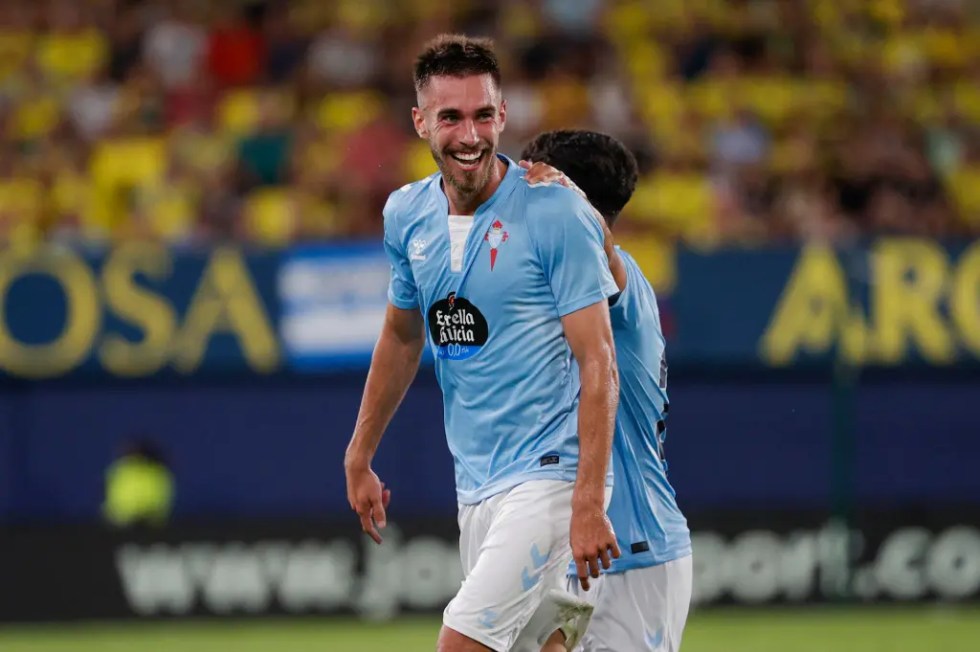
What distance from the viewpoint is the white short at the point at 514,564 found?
5.17 meters

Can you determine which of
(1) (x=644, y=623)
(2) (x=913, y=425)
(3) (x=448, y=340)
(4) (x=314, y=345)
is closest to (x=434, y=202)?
(3) (x=448, y=340)

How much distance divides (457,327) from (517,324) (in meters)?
0.21

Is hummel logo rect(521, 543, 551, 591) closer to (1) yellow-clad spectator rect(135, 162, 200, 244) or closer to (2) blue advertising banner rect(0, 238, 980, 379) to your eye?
(2) blue advertising banner rect(0, 238, 980, 379)

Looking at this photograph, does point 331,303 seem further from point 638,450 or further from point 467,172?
point 467,172

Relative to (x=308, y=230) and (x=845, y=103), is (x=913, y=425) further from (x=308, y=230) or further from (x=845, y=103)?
(x=308, y=230)

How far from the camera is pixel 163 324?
13.3 meters

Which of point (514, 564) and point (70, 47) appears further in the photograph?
point (70, 47)

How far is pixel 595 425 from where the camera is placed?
5098mm

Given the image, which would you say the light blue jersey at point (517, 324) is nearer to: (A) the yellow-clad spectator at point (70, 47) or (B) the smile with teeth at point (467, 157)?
(B) the smile with teeth at point (467, 157)

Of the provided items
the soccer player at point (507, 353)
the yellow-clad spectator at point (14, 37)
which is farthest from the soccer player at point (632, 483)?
the yellow-clad spectator at point (14, 37)

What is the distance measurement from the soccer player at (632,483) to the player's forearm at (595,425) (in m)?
0.70

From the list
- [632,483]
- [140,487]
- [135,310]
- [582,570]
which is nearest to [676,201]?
[135,310]

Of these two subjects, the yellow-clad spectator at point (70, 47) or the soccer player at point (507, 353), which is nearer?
the soccer player at point (507, 353)

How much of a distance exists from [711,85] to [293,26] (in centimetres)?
379
